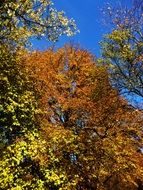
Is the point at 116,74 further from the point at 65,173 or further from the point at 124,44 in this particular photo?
the point at 65,173

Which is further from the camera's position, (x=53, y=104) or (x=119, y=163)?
(x=53, y=104)

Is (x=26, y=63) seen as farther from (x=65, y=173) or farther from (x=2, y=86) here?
(x=65, y=173)

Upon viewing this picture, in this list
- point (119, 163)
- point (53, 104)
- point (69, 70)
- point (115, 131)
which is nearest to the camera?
point (119, 163)

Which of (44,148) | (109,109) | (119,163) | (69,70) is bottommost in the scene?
(119,163)

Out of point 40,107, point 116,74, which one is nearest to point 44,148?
point 40,107

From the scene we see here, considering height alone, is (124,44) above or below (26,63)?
below

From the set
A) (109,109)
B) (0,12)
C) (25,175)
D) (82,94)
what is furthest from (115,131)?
(0,12)

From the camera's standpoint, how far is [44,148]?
127ft

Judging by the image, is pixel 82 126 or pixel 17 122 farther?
pixel 82 126

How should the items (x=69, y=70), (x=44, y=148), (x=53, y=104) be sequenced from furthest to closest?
1. (x=69, y=70)
2. (x=53, y=104)
3. (x=44, y=148)

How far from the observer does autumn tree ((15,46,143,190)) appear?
131ft

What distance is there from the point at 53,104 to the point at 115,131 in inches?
340

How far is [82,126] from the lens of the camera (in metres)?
47.0

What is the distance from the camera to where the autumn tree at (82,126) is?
39.9 metres
